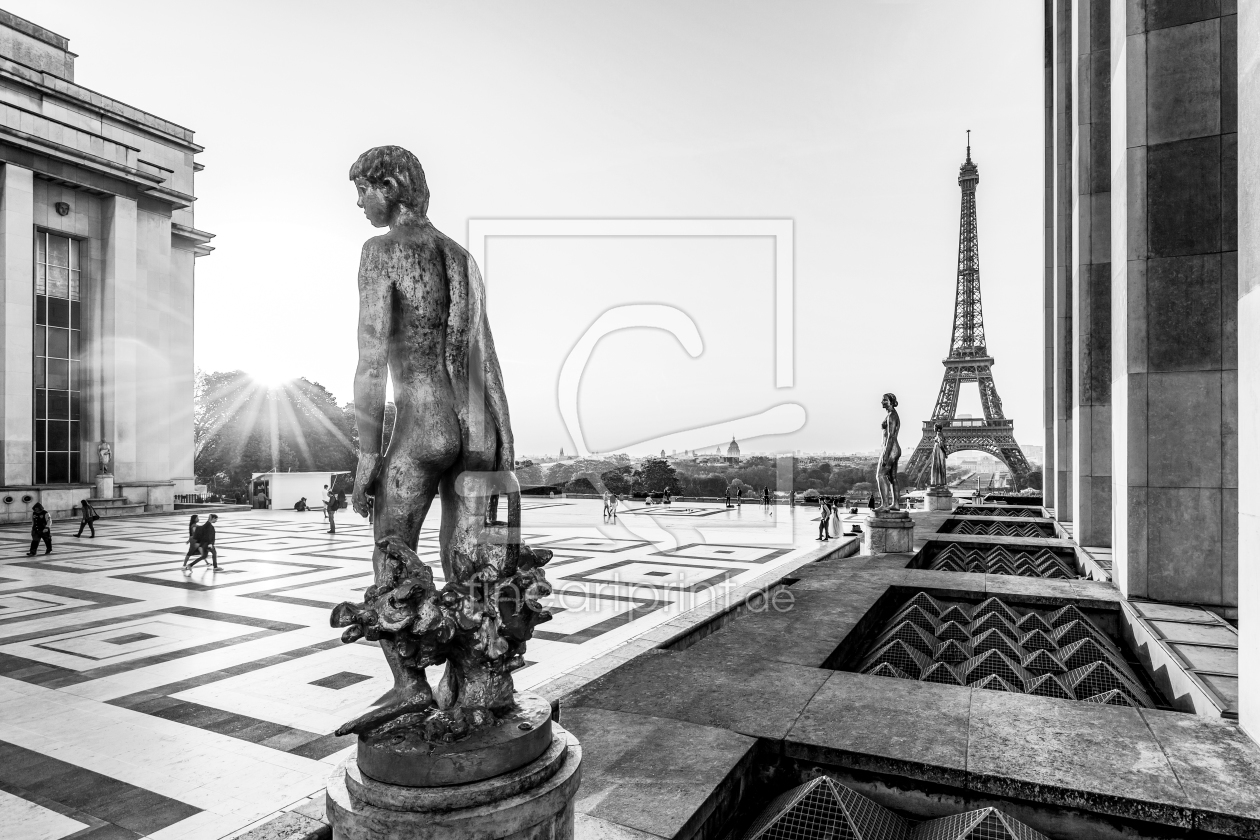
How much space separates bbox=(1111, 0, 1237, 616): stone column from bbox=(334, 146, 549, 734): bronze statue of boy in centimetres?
817

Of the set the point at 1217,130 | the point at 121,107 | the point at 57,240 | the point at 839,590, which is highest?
the point at 121,107

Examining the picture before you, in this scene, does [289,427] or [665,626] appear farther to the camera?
[289,427]

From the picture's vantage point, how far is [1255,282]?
171 inches

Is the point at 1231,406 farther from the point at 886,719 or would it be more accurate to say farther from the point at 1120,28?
the point at 886,719

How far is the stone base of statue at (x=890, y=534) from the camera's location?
42.5 ft

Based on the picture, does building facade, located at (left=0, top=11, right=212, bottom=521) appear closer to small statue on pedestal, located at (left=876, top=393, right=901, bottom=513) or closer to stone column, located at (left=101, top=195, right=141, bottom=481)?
stone column, located at (left=101, top=195, right=141, bottom=481)

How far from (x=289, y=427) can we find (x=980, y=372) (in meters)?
58.4

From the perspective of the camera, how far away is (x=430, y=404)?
320 cm

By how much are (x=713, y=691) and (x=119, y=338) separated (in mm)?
38322

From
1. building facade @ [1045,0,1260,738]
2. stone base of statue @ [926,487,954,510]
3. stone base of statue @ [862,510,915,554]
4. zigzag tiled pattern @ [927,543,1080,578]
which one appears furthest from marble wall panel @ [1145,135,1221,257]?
stone base of statue @ [926,487,954,510]

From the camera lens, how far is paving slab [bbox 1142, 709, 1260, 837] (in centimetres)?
328

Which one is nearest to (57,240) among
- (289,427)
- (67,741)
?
(289,427)

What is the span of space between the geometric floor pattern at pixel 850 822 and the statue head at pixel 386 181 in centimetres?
352

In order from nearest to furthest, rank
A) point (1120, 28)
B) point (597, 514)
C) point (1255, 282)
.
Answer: point (1255, 282)
point (1120, 28)
point (597, 514)
